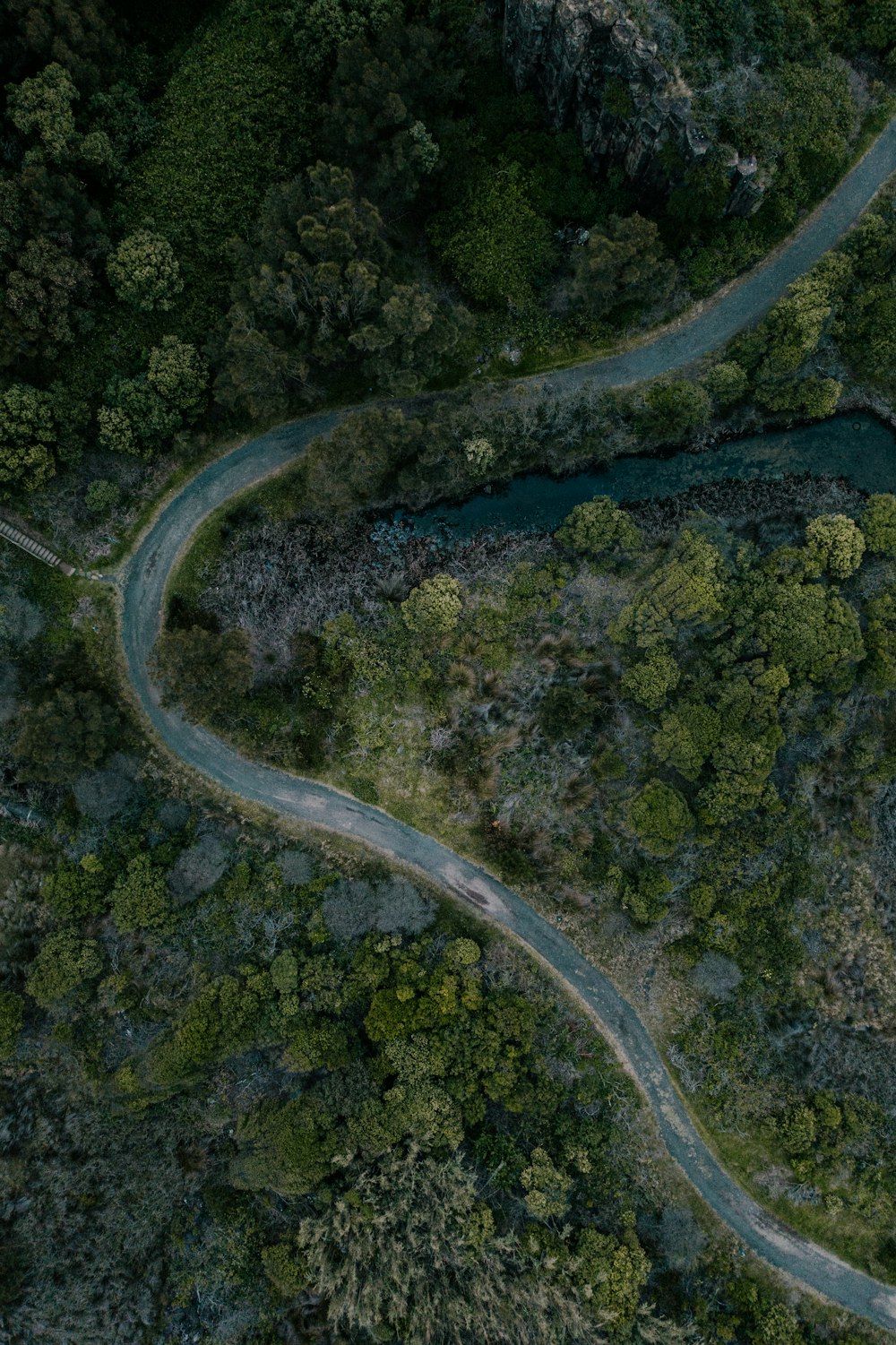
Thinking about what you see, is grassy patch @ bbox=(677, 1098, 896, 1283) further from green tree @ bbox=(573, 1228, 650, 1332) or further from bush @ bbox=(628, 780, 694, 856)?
bush @ bbox=(628, 780, 694, 856)

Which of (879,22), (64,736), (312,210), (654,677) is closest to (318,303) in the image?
(312,210)

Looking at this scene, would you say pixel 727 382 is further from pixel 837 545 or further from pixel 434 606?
pixel 434 606

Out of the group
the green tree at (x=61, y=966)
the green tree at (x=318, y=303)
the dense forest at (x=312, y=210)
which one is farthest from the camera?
the green tree at (x=61, y=966)

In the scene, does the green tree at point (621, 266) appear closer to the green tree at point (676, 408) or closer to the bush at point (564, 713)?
the green tree at point (676, 408)

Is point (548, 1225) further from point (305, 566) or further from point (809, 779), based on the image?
point (305, 566)

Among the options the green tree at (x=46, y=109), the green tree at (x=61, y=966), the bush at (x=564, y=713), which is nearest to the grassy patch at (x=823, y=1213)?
the bush at (x=564, y=713)

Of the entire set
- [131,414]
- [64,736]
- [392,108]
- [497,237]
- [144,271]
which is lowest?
[64,736]
